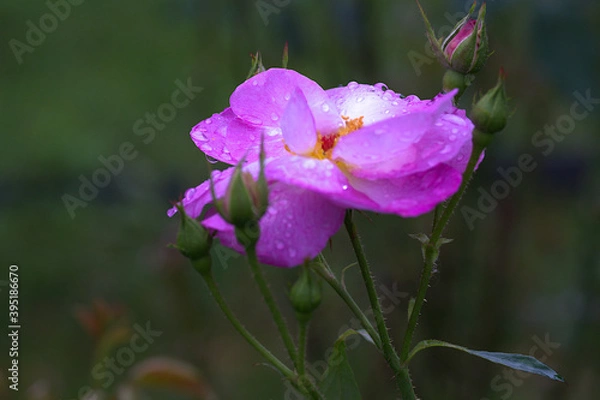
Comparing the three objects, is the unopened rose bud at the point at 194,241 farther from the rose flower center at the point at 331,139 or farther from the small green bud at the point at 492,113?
the small green bud at the point at 492,113

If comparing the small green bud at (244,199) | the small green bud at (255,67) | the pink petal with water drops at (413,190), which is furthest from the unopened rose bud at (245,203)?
the small green bud at (255,67)

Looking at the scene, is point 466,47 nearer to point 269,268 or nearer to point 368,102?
point 368,102

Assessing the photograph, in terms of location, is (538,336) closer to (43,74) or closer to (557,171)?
(557,171)

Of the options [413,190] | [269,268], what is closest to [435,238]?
[413,190]

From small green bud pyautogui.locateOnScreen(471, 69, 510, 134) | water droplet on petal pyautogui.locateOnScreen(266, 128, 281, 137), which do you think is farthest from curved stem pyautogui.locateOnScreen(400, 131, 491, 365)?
water droplet on petal pyautogui.locateOnScreen(266, 128, 281, 137)

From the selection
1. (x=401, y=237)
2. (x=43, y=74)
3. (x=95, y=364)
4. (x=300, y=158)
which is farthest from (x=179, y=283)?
(x=43, y=74)

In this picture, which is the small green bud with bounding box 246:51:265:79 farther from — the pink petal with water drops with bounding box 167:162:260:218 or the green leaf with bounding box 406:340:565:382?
the green leaf with bounding box 406:340:565:382
